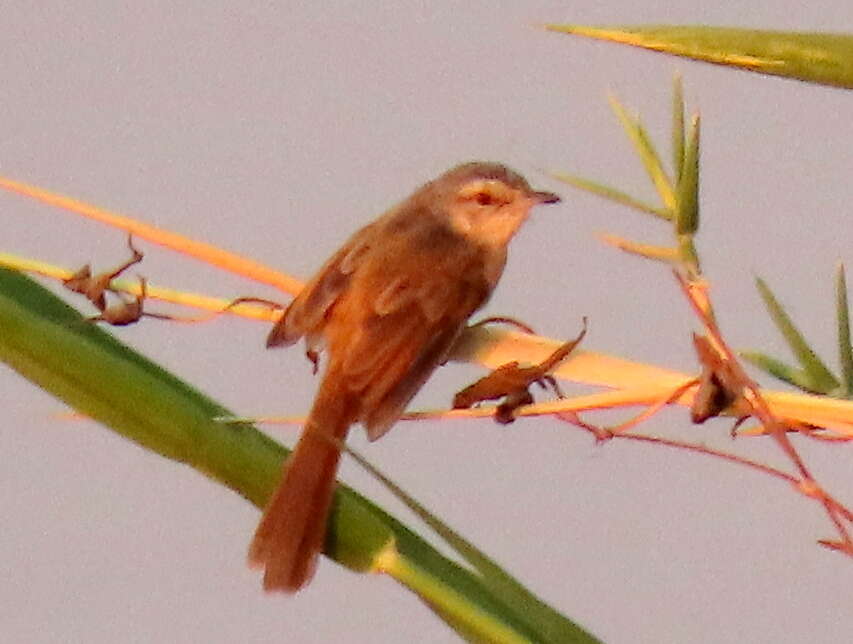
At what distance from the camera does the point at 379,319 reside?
123 cm

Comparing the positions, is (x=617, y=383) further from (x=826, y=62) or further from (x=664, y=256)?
(x=826, y=62)

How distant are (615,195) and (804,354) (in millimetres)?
180

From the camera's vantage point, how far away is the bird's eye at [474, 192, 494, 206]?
1.58 m

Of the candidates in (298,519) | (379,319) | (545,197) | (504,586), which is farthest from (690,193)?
(545,197)

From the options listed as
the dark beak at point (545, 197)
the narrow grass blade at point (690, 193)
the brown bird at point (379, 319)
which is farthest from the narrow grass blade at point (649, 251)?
the dark beak at point (545, 197)

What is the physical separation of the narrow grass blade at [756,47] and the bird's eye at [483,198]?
0.93m

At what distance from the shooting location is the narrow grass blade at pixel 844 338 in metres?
0.75

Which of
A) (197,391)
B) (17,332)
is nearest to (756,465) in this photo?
(197,391)

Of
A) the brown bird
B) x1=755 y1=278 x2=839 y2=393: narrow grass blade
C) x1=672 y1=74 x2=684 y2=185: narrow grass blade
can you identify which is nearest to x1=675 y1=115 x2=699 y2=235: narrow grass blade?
x1=672 y1=74 x2=684 y2=185: narrow grass blade

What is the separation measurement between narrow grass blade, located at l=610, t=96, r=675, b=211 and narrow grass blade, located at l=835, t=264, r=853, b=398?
0.45 feet

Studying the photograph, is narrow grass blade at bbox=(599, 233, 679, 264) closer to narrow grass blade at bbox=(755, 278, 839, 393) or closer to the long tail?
narrow grass blade at bbox=(755, 278, 839, 393)

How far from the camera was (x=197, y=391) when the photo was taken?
2.91 feet

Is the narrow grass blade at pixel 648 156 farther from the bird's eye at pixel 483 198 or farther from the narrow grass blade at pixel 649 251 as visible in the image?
the bird's eye at pixel 483 198

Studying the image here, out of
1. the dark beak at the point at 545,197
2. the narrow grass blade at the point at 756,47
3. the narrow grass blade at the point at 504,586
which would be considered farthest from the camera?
the dark beak at the point at 545,197
